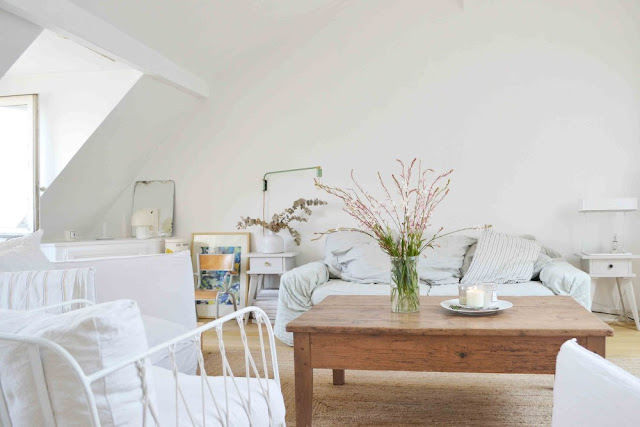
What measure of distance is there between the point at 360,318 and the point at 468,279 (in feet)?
5.87

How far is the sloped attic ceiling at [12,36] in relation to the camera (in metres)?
3.08

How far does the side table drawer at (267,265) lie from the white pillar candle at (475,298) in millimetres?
2377

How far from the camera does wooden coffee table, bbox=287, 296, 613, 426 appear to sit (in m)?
2.26

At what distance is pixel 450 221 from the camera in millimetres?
4734

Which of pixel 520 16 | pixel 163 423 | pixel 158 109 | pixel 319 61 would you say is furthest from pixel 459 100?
pixel 163 423

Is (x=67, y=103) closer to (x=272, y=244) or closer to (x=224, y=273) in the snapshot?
(x=224, y=273)

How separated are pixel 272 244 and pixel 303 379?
2487 mm

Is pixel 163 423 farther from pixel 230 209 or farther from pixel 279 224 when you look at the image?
pixel 230 209

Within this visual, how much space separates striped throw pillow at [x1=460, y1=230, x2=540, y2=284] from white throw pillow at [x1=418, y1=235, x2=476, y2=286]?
0.12 m

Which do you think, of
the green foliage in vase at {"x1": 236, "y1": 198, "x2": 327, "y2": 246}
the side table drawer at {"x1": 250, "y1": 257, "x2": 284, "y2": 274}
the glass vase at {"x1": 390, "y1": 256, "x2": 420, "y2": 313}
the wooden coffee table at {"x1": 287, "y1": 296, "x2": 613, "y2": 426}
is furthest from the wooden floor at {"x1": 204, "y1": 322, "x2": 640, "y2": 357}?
the glass vase at {"x1": 390, "y1": 256, "x2": 420, "y2": 313}

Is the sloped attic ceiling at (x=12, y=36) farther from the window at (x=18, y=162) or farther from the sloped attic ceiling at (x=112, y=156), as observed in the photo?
the window at (x=18, y=162)

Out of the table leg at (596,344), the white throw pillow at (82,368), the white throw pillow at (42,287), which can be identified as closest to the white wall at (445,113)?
the table leg at (596,344)

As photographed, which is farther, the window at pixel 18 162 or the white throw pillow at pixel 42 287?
the window at pixel 18 162

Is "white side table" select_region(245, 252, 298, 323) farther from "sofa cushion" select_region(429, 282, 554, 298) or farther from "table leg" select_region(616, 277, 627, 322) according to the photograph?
"table leg" select_region(616, 277, 627, 322)
